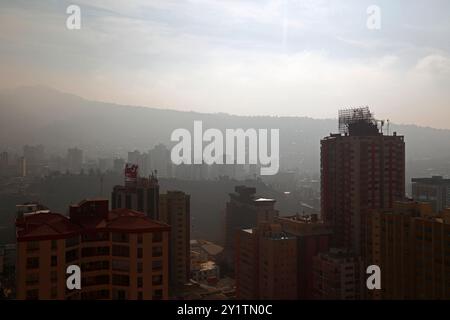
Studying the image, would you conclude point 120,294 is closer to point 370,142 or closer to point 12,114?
point 370,142

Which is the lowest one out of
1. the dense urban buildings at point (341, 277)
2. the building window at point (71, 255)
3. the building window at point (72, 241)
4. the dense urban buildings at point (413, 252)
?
the dense urban buildings at point (341, 277)

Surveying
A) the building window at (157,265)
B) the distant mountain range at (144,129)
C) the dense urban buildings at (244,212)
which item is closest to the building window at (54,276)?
the building window at (157,265)

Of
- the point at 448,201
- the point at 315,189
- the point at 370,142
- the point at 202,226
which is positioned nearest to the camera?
the point at 370,142

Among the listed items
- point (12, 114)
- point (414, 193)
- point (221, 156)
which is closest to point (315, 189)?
point (221, 156)

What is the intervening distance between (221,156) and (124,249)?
21.7 metres

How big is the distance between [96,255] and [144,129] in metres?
25.0

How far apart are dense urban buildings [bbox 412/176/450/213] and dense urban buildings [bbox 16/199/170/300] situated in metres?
16.5

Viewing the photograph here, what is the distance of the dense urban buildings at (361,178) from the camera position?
1188 cm

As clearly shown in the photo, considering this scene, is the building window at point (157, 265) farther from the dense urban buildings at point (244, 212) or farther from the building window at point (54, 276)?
the dense urban buildings at point (244, 212)

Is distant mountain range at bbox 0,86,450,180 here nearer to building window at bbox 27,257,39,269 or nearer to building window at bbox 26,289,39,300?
building window at bbox 27,257,39,269

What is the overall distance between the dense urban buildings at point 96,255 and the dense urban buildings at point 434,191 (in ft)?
54.3

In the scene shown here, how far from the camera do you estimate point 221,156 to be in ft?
87.7

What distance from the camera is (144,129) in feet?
97.2

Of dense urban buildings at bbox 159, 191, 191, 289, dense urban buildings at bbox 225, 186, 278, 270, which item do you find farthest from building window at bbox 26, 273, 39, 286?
dense urban buildings at bbox 225, 186, 278, 270
